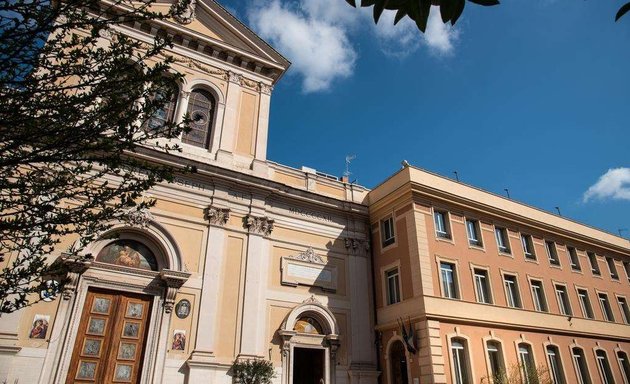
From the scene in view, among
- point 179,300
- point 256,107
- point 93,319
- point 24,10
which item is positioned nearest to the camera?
point 24,10

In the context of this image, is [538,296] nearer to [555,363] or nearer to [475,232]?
[555,363]

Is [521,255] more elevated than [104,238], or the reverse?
[521,255]

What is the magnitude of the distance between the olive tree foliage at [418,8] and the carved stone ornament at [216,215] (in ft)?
51.9

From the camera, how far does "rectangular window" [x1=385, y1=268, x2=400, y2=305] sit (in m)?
19.0

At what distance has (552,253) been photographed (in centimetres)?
2320

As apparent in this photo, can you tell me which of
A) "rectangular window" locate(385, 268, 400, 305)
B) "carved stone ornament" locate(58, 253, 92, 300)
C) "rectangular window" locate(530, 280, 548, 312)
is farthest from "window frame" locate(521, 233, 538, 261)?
"carved stone ornament" locate(58, 253, 92, 300)

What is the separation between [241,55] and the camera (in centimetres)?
2133

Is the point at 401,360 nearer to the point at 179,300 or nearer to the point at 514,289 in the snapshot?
the point at 514,289

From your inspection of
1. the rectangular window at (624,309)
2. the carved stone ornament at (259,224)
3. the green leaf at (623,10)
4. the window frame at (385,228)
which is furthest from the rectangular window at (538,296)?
the green leaf at (623,10)

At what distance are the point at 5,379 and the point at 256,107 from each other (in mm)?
14105

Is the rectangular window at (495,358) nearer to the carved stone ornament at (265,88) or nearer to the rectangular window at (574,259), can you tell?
the rectangular window at (574,259)

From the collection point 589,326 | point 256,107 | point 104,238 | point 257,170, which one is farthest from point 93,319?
point 589,326

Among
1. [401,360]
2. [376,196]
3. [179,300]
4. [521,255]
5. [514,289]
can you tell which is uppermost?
[376,196]

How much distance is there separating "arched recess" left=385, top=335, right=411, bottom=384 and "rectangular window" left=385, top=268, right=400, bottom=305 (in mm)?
1640
